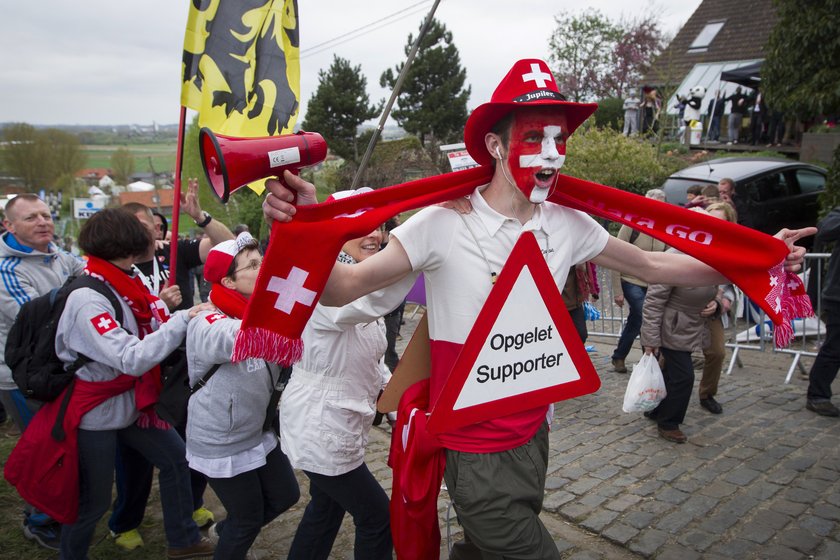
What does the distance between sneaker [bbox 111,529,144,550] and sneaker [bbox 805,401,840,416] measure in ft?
17.7

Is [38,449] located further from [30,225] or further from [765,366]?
[765,366]

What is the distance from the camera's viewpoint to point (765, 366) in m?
7.27

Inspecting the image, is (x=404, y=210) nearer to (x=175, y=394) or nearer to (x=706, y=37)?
(x=175, y=394)

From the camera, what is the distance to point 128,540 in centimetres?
388

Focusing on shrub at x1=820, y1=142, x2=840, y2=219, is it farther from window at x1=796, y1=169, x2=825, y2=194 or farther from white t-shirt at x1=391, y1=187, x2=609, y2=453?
white t-shirt at x1=391, y1=187, x2=609, y2=453

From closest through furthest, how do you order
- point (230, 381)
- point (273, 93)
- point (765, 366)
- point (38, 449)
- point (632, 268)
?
1. point (632, 268)
2. point (230, 381)
3. point (38, 449)
4. point (273, 93)
5. point (765, 366)

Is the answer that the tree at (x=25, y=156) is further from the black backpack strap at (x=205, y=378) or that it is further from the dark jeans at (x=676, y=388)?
the black backpack strap at (x=205, y=378)

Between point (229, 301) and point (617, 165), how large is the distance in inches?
579

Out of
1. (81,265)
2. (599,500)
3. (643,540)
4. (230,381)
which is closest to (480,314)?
(230,381)

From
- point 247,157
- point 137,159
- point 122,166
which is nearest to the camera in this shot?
point 247,157

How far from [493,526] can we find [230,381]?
145 cm

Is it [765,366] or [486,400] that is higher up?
[486,400]

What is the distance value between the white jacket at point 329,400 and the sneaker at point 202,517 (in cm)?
164

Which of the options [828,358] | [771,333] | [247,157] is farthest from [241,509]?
[771,333]
